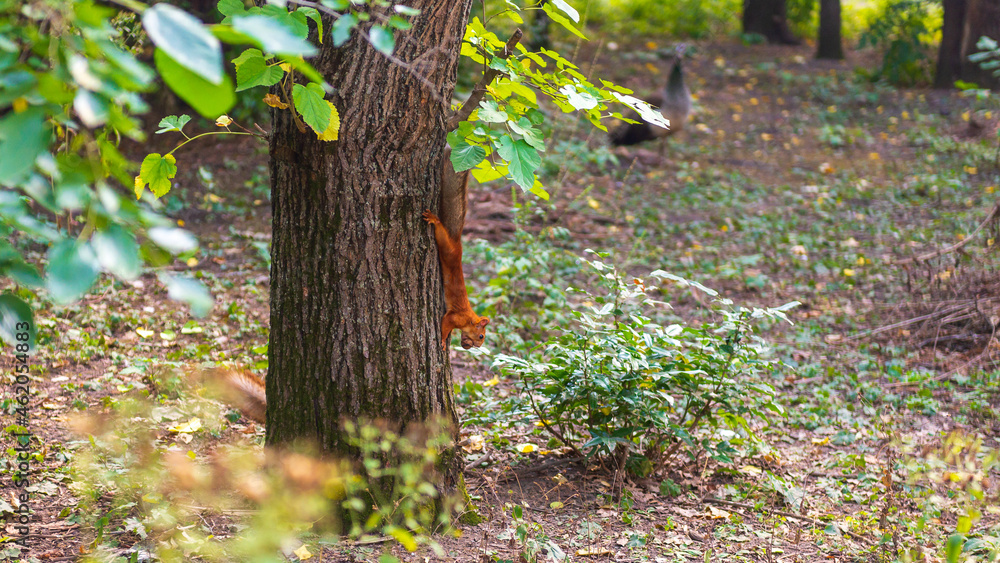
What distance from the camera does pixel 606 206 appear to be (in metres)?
7.87

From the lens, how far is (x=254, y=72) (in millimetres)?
1929

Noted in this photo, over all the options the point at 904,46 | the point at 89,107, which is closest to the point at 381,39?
the point at 89,107

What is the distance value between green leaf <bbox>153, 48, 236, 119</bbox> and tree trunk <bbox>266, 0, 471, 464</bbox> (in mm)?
1503

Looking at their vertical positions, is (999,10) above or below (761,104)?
above

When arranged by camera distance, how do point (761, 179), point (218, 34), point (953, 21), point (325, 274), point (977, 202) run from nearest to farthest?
point (218, 34), point (325, 274), point (977, 202), point (761, 179), point (953, 21)

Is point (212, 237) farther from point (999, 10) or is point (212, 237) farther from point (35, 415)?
point (999, 10)

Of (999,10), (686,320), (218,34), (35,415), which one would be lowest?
(35,415)

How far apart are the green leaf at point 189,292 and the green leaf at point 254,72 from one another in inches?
44.7

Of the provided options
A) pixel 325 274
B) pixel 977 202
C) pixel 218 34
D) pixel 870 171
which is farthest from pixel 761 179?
pixel 218 34

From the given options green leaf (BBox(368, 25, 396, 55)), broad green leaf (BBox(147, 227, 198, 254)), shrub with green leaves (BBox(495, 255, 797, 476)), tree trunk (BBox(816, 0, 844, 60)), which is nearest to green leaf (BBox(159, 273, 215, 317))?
broad green leaf (BBox(147, 227, 198, 254))

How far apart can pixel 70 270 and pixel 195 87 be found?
0.84 feet

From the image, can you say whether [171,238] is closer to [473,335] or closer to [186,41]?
[186,41]

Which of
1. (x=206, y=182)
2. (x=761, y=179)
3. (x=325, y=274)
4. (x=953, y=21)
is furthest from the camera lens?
(x=953, y=21)

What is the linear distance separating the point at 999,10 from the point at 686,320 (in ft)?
27.3
